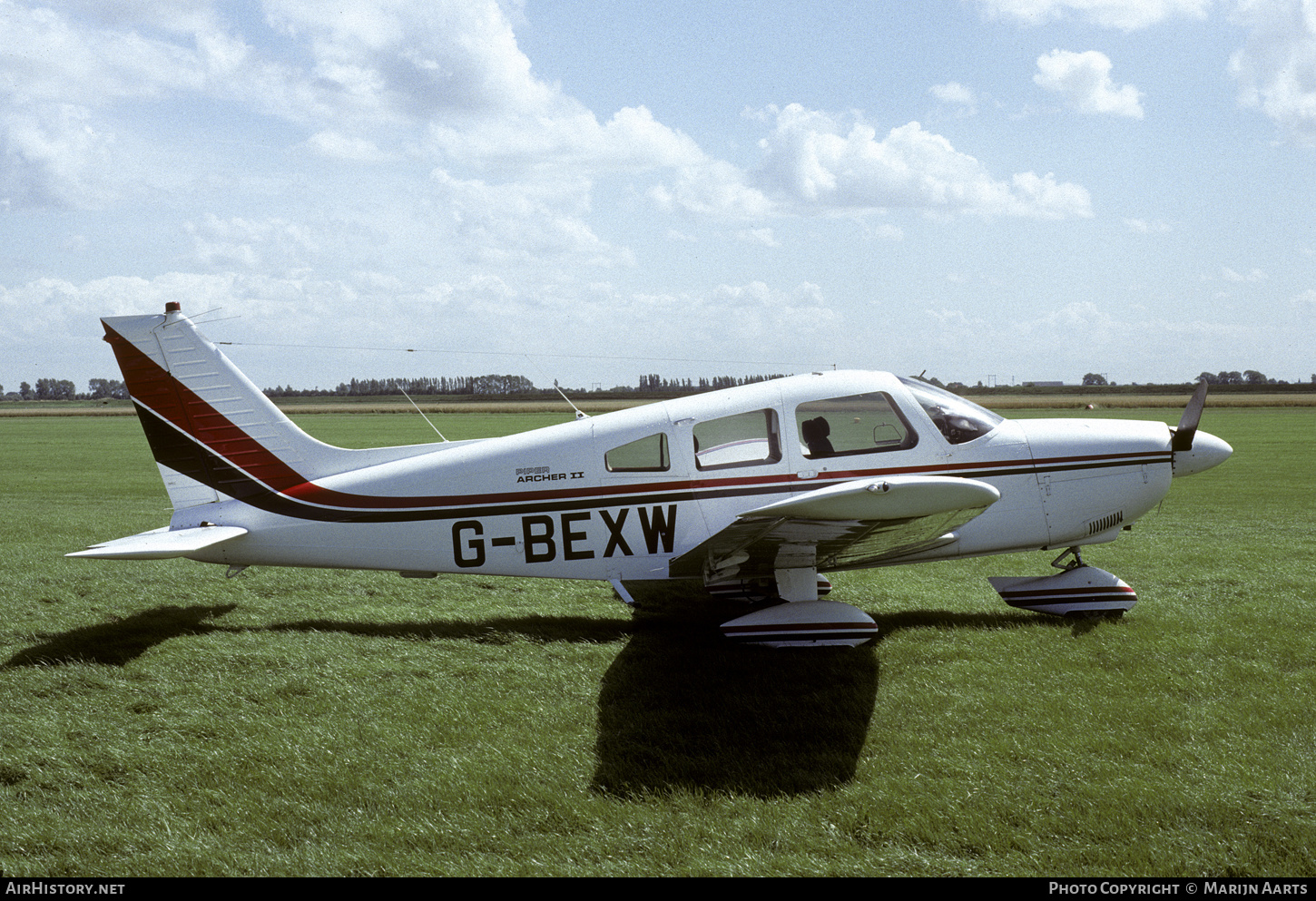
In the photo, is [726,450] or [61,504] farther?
[61,504]

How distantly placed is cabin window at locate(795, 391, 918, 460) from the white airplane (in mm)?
15

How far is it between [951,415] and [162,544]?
6.44m

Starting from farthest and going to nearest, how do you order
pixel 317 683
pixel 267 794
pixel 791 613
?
pixel 791 613 < pixel 317 683 < pixel 267 794

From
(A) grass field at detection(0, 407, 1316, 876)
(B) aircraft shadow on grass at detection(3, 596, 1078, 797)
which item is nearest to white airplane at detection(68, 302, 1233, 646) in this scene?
(B) aircraft shadow on grass at detection(3, 596, 1078, 797)

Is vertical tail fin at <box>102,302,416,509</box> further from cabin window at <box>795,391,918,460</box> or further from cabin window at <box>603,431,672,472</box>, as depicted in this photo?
cabin window at <box>795,391,918,460</box>

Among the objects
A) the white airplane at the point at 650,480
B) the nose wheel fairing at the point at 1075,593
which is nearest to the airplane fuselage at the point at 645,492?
the white airplane at the point at 650,480

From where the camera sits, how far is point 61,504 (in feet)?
53.2

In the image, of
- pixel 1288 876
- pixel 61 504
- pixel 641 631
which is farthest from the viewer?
pixel 61 504

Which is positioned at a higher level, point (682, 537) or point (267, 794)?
point (682, 537)

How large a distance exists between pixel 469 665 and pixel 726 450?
2610 mm

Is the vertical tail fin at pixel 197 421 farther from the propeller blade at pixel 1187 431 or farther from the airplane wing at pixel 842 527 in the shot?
the propeller blade at pixel 1187 431

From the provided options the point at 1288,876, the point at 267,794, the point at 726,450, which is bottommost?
the point at 1288,876
